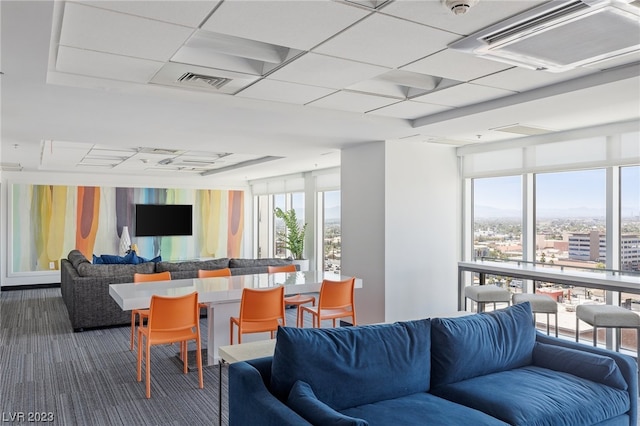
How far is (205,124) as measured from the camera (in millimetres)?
4977

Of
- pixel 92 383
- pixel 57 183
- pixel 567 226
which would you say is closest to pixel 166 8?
pixel 92 383

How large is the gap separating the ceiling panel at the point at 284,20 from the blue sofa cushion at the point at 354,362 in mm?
1539

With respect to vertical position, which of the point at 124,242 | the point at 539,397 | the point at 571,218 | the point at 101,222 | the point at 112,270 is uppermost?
the point at 571,218

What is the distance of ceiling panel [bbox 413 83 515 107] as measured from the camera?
3764 mm

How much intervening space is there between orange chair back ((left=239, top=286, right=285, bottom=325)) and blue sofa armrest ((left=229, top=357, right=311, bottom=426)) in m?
1.61

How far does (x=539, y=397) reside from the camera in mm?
2615

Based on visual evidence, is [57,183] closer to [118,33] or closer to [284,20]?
[118,33]

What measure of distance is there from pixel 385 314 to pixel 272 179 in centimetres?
621

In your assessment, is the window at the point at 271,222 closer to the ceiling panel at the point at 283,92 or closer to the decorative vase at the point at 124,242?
the decorative vase at the point at 124,242

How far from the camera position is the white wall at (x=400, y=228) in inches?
227

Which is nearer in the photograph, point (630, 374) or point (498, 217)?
point (630, 374)

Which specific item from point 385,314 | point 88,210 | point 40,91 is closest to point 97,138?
point 40,91

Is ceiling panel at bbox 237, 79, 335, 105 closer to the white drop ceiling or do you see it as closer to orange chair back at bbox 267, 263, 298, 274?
the white drop ceiling

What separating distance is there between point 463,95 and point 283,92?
1456mm
